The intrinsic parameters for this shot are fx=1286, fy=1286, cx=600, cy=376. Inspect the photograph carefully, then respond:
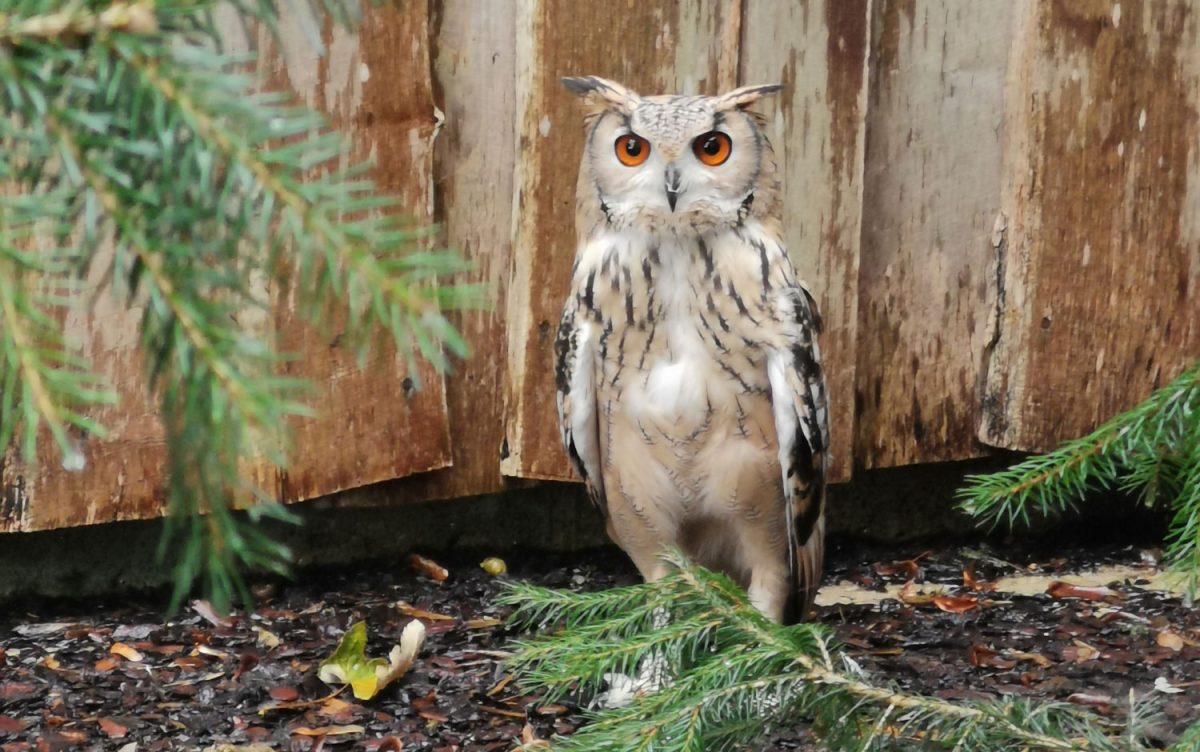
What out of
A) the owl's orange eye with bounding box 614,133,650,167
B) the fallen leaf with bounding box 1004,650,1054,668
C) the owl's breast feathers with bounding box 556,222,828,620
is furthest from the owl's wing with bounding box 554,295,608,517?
the fallen leaf with bounding box 1004,650,1054,668

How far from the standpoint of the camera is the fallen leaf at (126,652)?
2656 millimetres

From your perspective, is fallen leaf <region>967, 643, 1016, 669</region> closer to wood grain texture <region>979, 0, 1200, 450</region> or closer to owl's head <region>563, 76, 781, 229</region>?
wood grain texture <region>979, 0, 1200, 450</region>

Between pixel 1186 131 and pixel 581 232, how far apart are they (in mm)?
1485

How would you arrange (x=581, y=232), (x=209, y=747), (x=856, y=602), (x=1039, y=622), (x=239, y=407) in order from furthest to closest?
(x=856, y=602), (x=1039, y=622), (x=581, y=232), (x=209, y=747), (x=239, y=407)

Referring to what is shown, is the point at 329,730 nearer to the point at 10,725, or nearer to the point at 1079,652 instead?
the point at 10,725

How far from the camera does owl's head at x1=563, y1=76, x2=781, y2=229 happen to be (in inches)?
94.6

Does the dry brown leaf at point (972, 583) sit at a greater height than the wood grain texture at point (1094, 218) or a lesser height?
lesser

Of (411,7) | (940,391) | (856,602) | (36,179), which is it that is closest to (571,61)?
(411,7)

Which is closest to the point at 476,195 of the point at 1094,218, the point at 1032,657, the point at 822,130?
the point at 822,130

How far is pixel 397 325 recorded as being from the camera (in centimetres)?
74

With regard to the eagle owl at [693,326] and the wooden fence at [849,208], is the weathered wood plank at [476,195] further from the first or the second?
the eagle owl at [693,326]

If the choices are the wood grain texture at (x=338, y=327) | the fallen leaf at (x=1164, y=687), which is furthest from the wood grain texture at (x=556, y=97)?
the fallen leaf at (x=1164, y=687)

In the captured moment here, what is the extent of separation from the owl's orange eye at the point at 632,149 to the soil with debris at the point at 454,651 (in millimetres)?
1070

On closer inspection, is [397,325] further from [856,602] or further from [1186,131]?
[1186,131]
